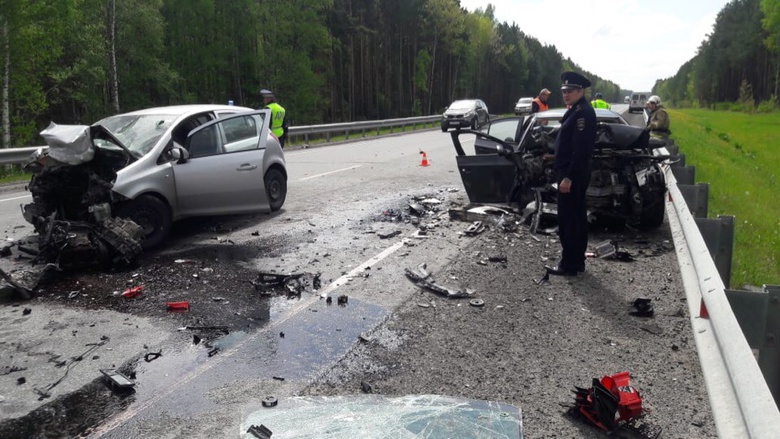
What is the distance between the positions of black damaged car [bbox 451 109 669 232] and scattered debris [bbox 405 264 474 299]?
2.38 m

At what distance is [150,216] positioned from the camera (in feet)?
25.3

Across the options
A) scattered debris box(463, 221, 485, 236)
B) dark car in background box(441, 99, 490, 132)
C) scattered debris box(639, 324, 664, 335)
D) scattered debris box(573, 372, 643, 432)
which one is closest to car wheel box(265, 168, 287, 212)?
scattered debris box(463, 221, 485, 236)

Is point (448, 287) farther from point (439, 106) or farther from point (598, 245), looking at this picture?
point (439, 106)

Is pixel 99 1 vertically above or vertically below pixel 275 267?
above

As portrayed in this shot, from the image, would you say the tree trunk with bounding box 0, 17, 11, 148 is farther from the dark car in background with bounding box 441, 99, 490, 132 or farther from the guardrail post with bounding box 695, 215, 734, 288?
the guardrail post with bounding box 695, 215, 734, 288

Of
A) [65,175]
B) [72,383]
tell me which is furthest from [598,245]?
[65,175]

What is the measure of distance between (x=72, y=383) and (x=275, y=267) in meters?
3.01

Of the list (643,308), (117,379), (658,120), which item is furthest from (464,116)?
(117,379)

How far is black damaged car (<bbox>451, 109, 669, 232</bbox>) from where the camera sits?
8.23 m

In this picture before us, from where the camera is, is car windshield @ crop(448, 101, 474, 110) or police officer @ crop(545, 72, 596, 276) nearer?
police officer @ crop(545, 72, 596, 276)

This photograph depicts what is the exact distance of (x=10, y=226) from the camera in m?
8.98

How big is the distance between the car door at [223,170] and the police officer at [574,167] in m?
4.44

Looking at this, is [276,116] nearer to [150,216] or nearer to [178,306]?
[150,216]

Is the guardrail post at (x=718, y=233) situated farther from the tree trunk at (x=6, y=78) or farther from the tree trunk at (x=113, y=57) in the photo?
the tree trunk at (x=113, y=57)
